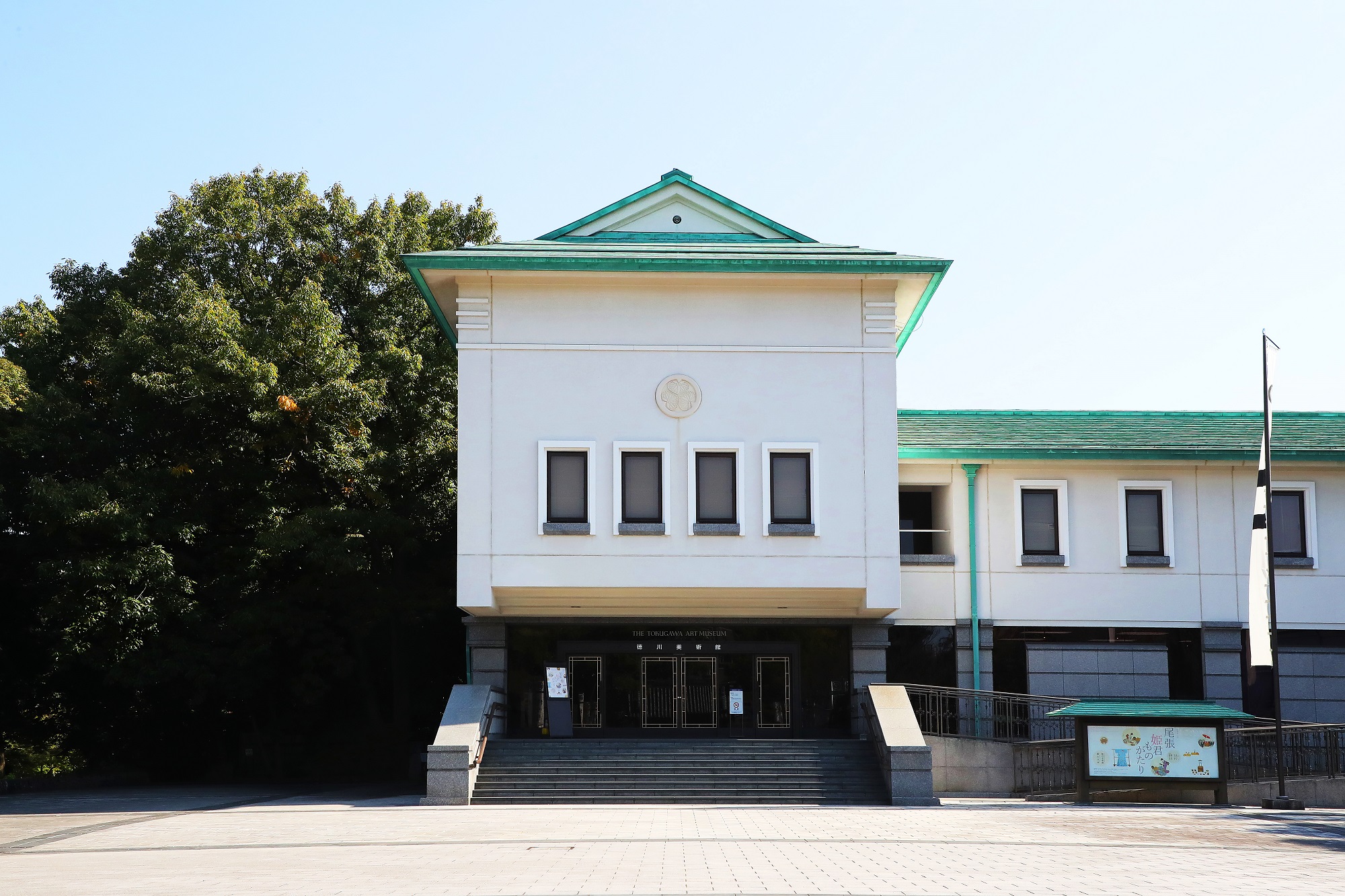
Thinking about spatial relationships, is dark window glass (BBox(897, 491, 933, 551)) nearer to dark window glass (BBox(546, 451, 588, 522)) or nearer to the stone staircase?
the stone staircase

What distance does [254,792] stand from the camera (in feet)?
90.1

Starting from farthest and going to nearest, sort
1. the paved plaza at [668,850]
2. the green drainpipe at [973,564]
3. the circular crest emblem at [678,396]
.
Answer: the green drainpipe at [973,564] → the circular crest emblem at [678,396] → the paved plaza at [668,850]

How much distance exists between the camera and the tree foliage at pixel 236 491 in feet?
93.6

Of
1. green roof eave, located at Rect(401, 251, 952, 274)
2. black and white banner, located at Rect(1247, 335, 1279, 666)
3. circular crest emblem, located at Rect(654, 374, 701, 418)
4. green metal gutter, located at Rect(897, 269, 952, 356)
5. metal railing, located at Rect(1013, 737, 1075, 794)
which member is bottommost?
metal railing, located at Rect(1013, 737, 1075, 794)

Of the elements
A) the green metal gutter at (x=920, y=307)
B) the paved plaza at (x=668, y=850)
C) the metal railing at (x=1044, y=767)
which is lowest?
the metal railing at (x=1044, y=767)

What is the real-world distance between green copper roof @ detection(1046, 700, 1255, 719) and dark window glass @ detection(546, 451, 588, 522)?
9295mm

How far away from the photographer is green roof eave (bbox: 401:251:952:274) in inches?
973

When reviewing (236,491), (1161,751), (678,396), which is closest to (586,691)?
(678,396)

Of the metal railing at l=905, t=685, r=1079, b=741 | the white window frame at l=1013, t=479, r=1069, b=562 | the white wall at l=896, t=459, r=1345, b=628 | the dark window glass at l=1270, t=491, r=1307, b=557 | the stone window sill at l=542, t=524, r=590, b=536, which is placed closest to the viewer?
the stone window sill at l=542, t=524, r=590, b=536

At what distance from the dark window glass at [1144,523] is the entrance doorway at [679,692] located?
30.3 feet

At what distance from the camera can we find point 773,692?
2745cm

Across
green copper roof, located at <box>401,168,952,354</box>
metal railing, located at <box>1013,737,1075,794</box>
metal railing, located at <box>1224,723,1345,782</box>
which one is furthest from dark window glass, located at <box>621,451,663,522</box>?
Answer: metal railing, located at <box>1224,723,1345,782</box>

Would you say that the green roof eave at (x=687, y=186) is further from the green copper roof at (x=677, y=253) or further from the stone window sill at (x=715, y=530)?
the stone window sill at (x=715, y=530)

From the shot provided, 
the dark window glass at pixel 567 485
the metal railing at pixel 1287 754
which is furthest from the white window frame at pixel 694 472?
the metal railing at pixel 1287 754
